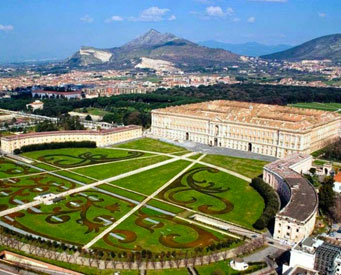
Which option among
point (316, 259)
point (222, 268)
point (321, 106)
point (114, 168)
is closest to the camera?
point (316, 259)

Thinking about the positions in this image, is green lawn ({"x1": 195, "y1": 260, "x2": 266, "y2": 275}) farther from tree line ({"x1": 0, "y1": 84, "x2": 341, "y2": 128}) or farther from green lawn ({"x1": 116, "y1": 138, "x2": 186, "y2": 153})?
tree line ({"x1": 0, "y1": 84, "x2": 341, "y2": 128})

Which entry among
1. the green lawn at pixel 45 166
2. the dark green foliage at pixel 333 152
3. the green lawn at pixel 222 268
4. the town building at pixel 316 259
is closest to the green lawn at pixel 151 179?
the green lawn at pixel 45 166

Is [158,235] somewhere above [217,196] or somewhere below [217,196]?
below

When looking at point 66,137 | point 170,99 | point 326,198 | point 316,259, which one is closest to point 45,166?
point 66,137

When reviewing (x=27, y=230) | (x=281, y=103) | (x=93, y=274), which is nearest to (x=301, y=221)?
(x=93, y=274)

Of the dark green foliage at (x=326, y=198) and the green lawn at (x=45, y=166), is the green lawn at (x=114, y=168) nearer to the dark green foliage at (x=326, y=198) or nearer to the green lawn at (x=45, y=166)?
the green lawn at (x=45, y=166)

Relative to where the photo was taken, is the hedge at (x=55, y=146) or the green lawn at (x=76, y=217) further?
the hedge at (x=55, y=146)

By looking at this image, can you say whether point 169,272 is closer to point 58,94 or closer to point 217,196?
point 217,196

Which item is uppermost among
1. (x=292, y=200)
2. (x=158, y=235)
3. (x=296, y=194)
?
(x=296, y=194)
